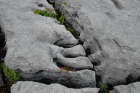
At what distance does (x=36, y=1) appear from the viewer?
20.1 feet

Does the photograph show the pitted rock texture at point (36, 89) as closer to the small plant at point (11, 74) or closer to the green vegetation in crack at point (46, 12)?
the small plant at point (11, 74)

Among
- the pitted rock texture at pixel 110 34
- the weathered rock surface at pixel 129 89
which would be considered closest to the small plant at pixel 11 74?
the pitted rock texture at pixel 110 34

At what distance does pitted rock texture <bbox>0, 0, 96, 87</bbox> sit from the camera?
12.7ft

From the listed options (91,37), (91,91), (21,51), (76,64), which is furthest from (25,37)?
(91,91)

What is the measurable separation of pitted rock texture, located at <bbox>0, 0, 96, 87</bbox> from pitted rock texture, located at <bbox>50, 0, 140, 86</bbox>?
1.80ft

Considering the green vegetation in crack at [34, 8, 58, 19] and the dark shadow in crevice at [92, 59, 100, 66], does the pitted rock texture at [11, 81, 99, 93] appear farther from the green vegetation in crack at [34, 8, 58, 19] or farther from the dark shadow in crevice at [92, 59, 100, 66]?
the green vegetation in crack at [34, 8, 58, 19]

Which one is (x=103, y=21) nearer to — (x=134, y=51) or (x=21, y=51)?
(x=134, y=51)

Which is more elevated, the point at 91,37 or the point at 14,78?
the point at 91,37

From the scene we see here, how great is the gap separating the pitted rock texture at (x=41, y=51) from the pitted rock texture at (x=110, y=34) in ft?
1.80

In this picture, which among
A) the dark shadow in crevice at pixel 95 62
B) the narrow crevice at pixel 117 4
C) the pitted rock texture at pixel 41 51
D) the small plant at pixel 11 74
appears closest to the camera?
the small plant at pixel 11 74

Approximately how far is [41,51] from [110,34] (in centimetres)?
262

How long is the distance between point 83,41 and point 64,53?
3.83 ft

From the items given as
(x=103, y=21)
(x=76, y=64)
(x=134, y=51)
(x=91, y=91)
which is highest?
(x=103, y=21)

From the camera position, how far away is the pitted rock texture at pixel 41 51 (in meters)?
3.87
